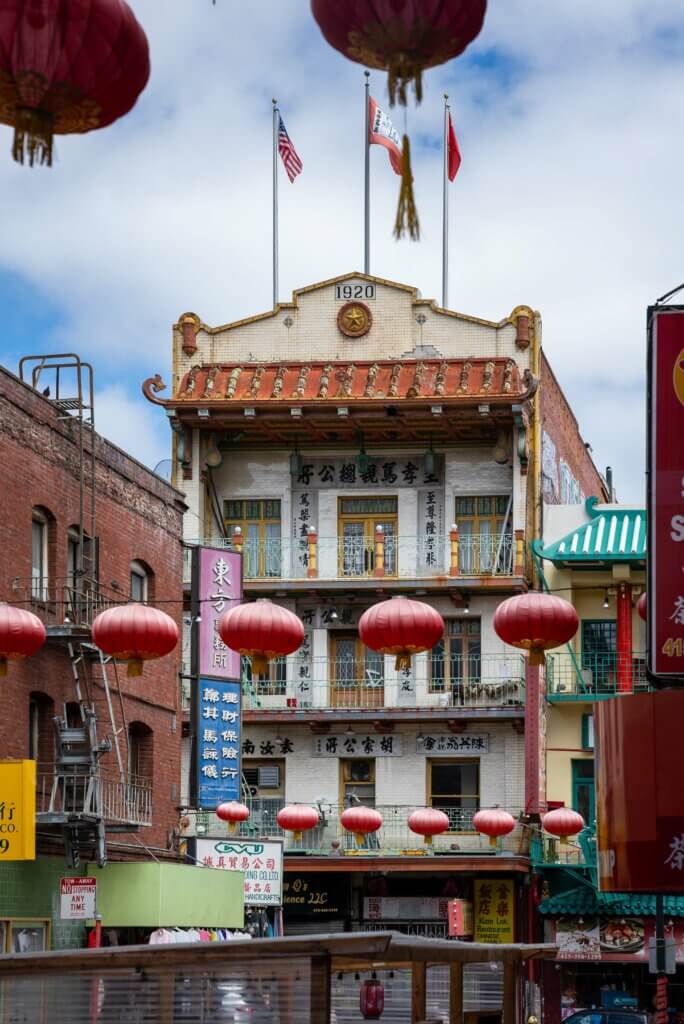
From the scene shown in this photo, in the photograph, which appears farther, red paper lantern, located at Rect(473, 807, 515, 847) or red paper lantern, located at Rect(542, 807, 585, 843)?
red paper lantern, located at Rect(473, 807, 515, 847)

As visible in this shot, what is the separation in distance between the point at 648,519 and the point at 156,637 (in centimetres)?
Answer: 870

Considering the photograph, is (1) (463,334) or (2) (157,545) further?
(1) (463,334)

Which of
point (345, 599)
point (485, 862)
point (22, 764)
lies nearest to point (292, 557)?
point (345, 599)

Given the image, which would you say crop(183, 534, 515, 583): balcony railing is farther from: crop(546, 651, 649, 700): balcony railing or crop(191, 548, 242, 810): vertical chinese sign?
crop(191, 548, 242, 810): vertical chinese sign

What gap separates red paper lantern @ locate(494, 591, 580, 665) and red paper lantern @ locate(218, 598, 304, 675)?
10.1 feet

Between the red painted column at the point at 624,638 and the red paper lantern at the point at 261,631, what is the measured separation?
25.7 metres

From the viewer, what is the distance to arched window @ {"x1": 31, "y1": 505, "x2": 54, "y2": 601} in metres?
32.7

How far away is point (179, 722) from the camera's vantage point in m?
39.4

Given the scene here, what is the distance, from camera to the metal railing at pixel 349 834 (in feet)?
169

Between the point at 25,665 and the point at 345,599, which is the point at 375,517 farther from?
the point at 25,665

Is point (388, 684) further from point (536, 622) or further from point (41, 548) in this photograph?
point (536, 622)

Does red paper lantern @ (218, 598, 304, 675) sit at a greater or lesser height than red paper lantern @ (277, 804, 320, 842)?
greater

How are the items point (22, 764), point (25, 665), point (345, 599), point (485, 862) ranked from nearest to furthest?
1. point (22, 764)
2. point (25, 665)
3. point (485, 862)
4. point (345, 599)

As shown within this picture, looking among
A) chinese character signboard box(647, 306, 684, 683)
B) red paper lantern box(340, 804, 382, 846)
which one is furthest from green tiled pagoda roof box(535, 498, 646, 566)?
chinese character signboard box(647, 306, 684, 683)
